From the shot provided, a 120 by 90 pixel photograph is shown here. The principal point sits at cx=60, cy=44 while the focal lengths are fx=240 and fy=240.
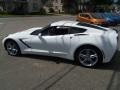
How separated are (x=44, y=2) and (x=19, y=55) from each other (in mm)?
63770

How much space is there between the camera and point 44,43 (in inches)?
317

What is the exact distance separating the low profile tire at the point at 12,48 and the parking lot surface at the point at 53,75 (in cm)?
33

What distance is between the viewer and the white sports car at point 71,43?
7226 mm

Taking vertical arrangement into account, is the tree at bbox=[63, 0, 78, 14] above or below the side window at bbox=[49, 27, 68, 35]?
below

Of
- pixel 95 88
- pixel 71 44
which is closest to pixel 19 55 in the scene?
pixel 71 44

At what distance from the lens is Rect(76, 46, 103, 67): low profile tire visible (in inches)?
286

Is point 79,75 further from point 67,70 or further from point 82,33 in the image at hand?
point 82,33

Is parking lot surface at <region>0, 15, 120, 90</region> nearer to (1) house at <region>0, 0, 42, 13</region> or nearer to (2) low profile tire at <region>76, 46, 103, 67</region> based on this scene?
(2) low profile tire at <region>76, 46, 103, 67</region>

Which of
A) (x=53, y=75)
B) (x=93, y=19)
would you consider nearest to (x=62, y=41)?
(x=53, y=75)

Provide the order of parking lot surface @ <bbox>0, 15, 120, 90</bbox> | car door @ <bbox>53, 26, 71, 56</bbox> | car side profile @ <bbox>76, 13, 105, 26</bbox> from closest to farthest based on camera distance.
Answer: parking lot surface @ <bbox>0, 15, 120, 90</bbox>
car door @ <bbox>53, 26, 71, 56</bbox>
car side profile @ <bbox>76, 13, 105, 26</bbox>

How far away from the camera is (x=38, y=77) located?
6.39m

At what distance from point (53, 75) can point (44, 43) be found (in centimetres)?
173

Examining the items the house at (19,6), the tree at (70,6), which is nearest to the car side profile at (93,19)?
the house at (19,6)

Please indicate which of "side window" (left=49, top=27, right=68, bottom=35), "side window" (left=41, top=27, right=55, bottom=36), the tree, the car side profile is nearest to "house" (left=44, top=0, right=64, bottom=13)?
the tree
